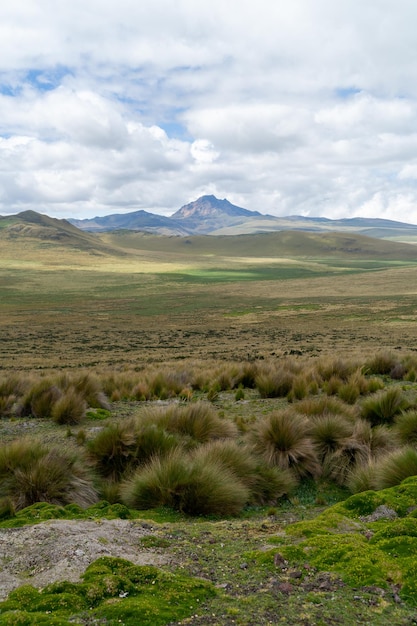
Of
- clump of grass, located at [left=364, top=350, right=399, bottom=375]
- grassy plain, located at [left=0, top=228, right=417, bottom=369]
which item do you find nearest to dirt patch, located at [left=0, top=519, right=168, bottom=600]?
clump of grass, located at [left=364, top=350, right=399, bottom=375]

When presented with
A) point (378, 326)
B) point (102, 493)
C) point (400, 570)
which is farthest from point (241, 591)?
point (378, 326)

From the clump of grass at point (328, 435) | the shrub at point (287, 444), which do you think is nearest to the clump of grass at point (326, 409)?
the clump of grass at point (328, 435)

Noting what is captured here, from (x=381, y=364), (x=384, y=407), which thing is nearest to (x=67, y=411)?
(x=384, y=407)

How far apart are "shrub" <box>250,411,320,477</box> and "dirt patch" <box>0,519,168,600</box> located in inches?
109

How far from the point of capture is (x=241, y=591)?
3404 millimetres

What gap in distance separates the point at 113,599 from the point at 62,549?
3.10ft

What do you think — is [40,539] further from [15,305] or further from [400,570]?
[15,305]

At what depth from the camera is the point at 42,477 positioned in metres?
5.77

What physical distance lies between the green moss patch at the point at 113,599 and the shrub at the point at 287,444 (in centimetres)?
359

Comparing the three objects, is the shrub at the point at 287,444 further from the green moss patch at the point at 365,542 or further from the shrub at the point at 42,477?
the shrub at the point at 42,477

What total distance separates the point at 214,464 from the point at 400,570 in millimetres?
2682

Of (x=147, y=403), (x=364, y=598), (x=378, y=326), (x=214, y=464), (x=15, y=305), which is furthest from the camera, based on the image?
(x=15, y=305)

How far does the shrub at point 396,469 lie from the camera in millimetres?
5867

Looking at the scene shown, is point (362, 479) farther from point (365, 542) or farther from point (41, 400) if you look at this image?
point (41, 400)
